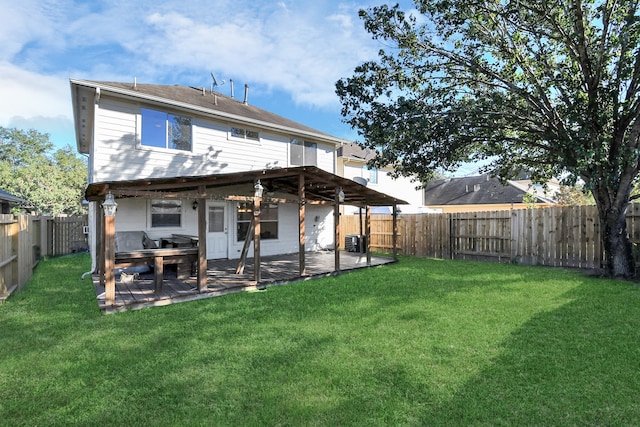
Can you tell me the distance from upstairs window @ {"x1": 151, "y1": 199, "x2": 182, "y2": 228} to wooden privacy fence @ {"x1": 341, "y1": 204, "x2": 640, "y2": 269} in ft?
27.0

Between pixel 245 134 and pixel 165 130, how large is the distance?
8.52 feet

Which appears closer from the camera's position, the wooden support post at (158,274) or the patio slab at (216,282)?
the patio slab at (216,282)

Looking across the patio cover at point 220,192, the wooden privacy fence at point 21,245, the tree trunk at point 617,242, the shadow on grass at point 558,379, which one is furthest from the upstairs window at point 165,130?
the tree trunk at point 617,242

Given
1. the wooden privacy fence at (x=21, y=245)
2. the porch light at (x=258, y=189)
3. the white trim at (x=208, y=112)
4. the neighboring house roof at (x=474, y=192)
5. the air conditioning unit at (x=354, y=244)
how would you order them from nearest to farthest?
the wooden privacy fence at (x=21, y=245) < the porch light at (x=258, y=189) < the white trim at (x=208, y=112) < the air conditioning unit at (x=354, y=244) < the neighboring house roof at (x=474, y=192)

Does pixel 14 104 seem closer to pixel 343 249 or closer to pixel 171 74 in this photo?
pixel 171 74

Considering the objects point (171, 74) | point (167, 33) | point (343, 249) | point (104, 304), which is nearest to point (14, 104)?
point (171, 74)

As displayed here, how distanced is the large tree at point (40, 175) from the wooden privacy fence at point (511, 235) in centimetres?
2155

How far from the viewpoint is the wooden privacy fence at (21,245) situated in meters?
6.47

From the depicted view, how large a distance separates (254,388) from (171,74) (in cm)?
1788

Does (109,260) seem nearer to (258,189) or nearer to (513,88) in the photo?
(258,189)

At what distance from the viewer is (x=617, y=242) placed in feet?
27.0

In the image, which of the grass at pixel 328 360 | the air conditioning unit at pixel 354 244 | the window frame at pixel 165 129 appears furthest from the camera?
the air conditioning unit at pixel 354 244

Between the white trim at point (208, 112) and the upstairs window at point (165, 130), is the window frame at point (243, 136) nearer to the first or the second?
the white trim at point (208, 112)

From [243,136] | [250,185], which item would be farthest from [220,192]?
[243,136]
